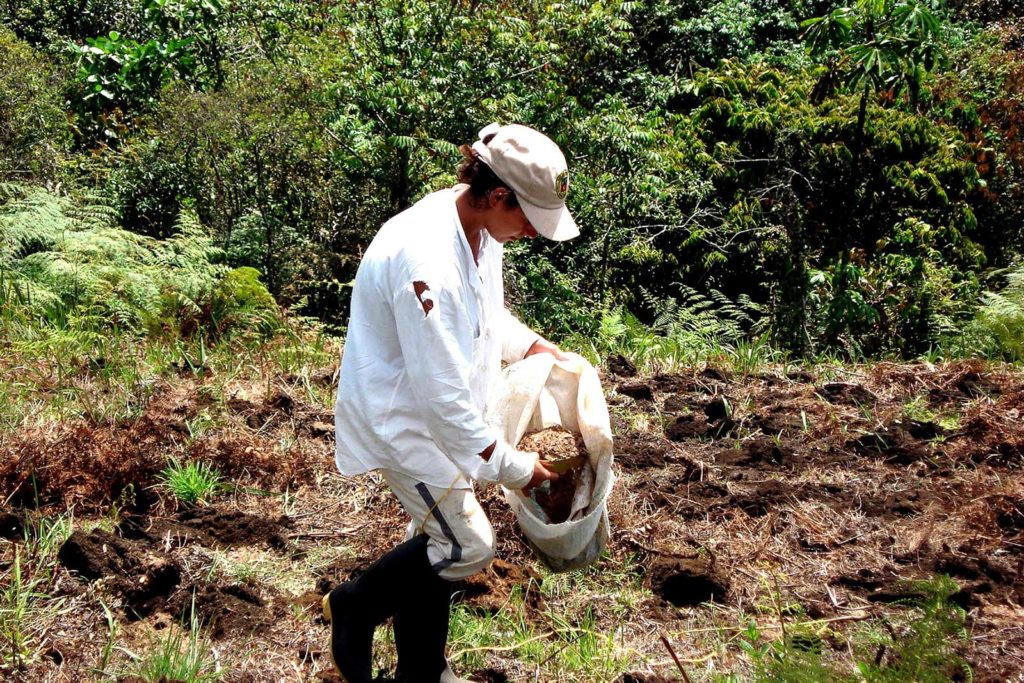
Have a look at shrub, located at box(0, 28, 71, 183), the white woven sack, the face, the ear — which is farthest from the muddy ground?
shrub, located at box(0, 28, 71, 183)

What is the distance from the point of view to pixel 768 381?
20.4 ft

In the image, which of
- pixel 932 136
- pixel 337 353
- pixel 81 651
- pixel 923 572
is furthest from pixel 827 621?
pixel 932 136

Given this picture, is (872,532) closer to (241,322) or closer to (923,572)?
(923,572)

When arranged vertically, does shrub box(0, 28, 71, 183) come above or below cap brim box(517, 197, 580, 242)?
below

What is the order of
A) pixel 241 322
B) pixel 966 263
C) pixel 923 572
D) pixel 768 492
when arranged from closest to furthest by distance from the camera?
pixel 923 572 → pixel 768 492 → pixel 241 322 → pixel 966 263

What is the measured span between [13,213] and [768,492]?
18.6ft

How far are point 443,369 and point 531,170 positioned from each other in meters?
0.59

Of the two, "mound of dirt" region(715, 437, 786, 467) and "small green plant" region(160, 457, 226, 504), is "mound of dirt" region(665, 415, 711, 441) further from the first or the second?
"small green plant" region(160, 457, 226, 504)

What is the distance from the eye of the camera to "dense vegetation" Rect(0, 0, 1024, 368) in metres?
7.56

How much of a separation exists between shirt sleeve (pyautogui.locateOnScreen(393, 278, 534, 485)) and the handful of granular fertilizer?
18.0 inches

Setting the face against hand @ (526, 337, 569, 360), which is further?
hand @ (526, 337, 569, 360)

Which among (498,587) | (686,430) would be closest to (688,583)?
(498,587)

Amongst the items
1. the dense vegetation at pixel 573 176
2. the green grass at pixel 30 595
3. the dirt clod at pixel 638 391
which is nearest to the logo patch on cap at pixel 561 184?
the green grass at pixel 30 595

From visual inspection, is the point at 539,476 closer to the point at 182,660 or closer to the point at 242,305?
the point at 182,660
